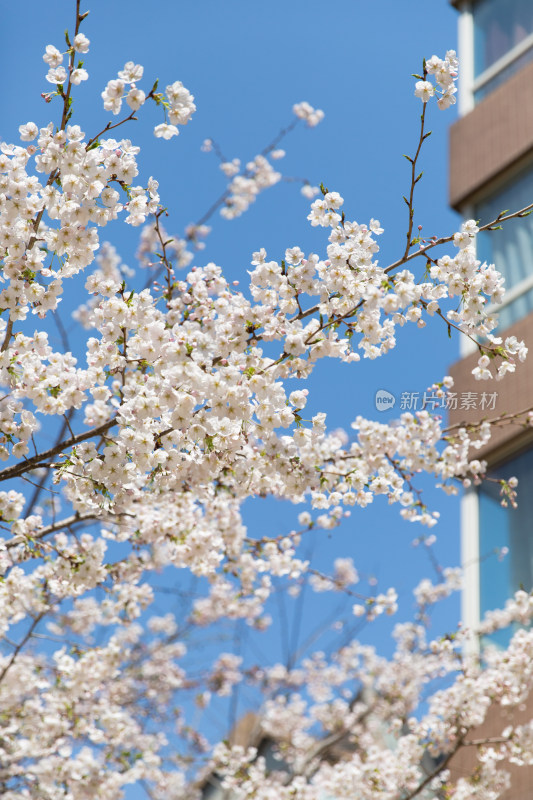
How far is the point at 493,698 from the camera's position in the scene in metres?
5.55

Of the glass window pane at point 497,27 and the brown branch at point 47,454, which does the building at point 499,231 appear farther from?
the brown branch at point 47,454

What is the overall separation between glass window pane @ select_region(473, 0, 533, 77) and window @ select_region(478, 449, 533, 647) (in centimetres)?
558

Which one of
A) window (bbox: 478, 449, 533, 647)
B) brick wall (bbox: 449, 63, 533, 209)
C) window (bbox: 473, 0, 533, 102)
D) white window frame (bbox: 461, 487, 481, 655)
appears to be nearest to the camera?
window (bbox: 478, 449, 533, 647)

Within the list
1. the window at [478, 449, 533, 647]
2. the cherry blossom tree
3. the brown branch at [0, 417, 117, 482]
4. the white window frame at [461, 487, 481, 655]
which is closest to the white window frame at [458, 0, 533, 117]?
the window at [478, 449, 533, 647]

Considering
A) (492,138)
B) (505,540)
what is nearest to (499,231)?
(492,138)

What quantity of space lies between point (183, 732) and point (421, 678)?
3.21 m

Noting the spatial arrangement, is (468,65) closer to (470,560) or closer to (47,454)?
(470,560)

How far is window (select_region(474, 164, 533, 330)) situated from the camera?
809 cm

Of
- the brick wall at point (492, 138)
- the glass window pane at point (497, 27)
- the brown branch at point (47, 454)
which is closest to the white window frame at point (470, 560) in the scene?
the brick wall at point (492, 138)

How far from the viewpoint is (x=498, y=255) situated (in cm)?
866

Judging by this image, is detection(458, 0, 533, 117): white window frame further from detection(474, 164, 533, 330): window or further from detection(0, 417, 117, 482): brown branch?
detection(0, 417, 117, 482): brown branch

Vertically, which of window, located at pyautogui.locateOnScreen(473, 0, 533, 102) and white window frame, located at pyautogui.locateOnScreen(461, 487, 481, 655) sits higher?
window, located at pyautogui.locateOnScreen(473, 0, 533, 102)

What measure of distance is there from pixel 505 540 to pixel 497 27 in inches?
269

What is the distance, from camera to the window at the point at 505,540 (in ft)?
23.3
